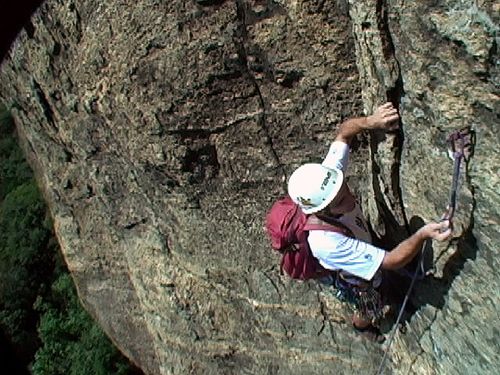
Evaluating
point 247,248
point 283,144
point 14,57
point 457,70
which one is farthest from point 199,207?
point 457,70

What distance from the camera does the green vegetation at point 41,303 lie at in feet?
44.8

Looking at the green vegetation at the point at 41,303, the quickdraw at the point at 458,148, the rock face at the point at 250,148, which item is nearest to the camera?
the quickdraw at the point at 458,148

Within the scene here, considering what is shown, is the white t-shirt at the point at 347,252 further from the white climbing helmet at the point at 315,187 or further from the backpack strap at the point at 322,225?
the white climbing helmet at the point at 315,187

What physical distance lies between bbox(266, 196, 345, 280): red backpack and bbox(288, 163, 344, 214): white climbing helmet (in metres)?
0.11

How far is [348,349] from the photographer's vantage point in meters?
6.43

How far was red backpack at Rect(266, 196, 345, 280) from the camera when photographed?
4.41m

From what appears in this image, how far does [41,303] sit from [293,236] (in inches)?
460

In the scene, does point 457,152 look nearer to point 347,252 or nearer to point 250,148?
point 347,252

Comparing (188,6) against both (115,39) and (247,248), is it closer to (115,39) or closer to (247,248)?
(115,39)

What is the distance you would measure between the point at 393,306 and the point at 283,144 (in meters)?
1.37

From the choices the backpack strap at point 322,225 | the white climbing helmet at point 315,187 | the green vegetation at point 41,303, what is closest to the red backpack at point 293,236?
the backpack strap at point 322,225

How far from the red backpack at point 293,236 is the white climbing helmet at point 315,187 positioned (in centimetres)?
11

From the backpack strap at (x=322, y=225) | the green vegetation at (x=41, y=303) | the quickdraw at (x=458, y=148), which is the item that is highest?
the quickdraw at (x=458, y=148)

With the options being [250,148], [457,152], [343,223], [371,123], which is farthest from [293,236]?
[250,148]
